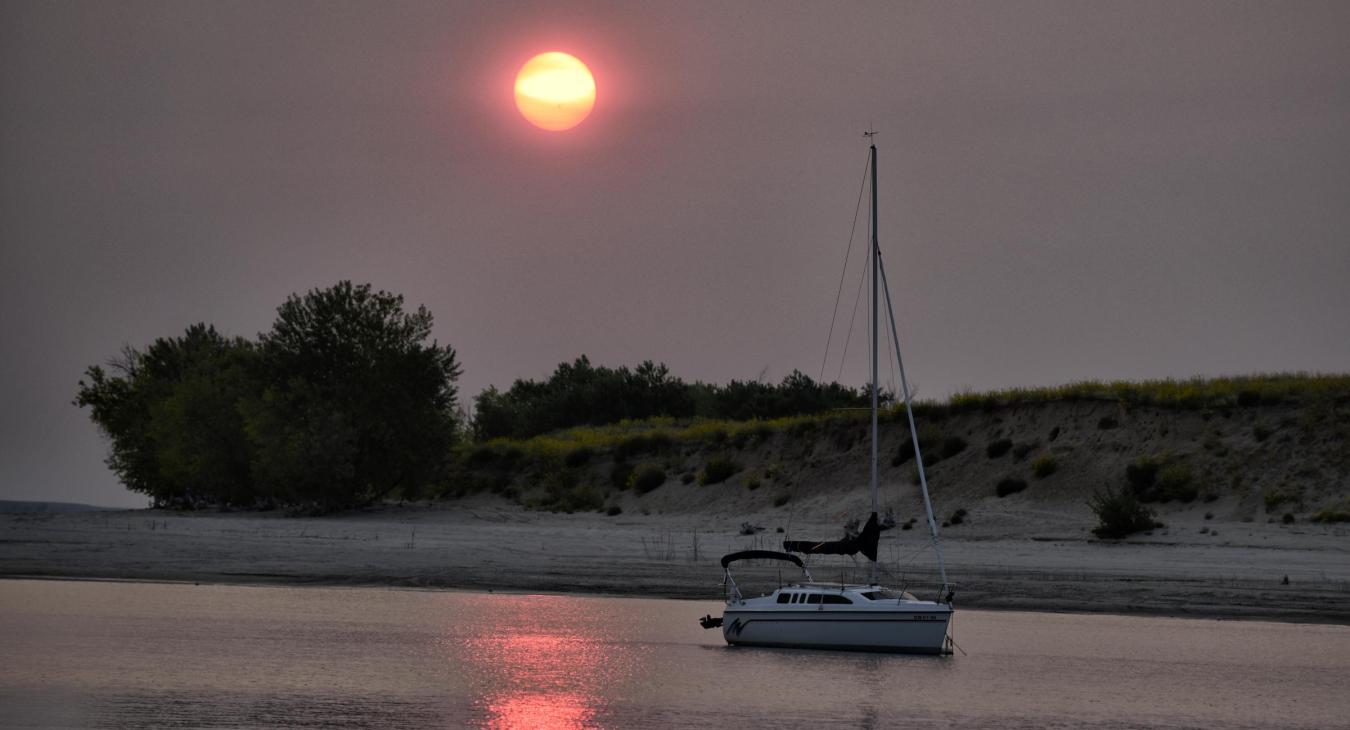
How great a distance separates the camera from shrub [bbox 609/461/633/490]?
71.6 metres

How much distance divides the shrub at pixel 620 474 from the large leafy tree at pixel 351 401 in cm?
834

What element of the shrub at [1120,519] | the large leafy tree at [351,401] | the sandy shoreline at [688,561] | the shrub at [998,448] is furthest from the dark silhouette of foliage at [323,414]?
the shrub at [1120,519]

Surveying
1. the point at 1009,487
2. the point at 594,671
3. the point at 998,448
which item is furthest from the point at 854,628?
the point at 998,448

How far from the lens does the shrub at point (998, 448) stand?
60.8m

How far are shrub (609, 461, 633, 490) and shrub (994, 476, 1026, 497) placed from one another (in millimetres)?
20786

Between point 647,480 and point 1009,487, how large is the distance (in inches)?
781

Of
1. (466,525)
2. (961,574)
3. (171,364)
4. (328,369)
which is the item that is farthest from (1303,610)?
(171,364)

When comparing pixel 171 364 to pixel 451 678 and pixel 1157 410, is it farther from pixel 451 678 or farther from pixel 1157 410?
pixel 451 678

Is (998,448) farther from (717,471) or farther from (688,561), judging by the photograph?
(688,561)

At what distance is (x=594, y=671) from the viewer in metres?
30.8

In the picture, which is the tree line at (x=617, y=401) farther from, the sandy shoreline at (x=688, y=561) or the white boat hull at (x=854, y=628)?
the white boat hull at (x=854, y=628)

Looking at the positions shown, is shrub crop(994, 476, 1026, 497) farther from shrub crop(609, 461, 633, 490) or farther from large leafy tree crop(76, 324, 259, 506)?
large leafy tree crop(76, 324, 259, 506)

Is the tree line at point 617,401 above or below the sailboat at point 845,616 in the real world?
above

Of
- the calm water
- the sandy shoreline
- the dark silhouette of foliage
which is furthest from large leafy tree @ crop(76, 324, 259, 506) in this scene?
the calm water
